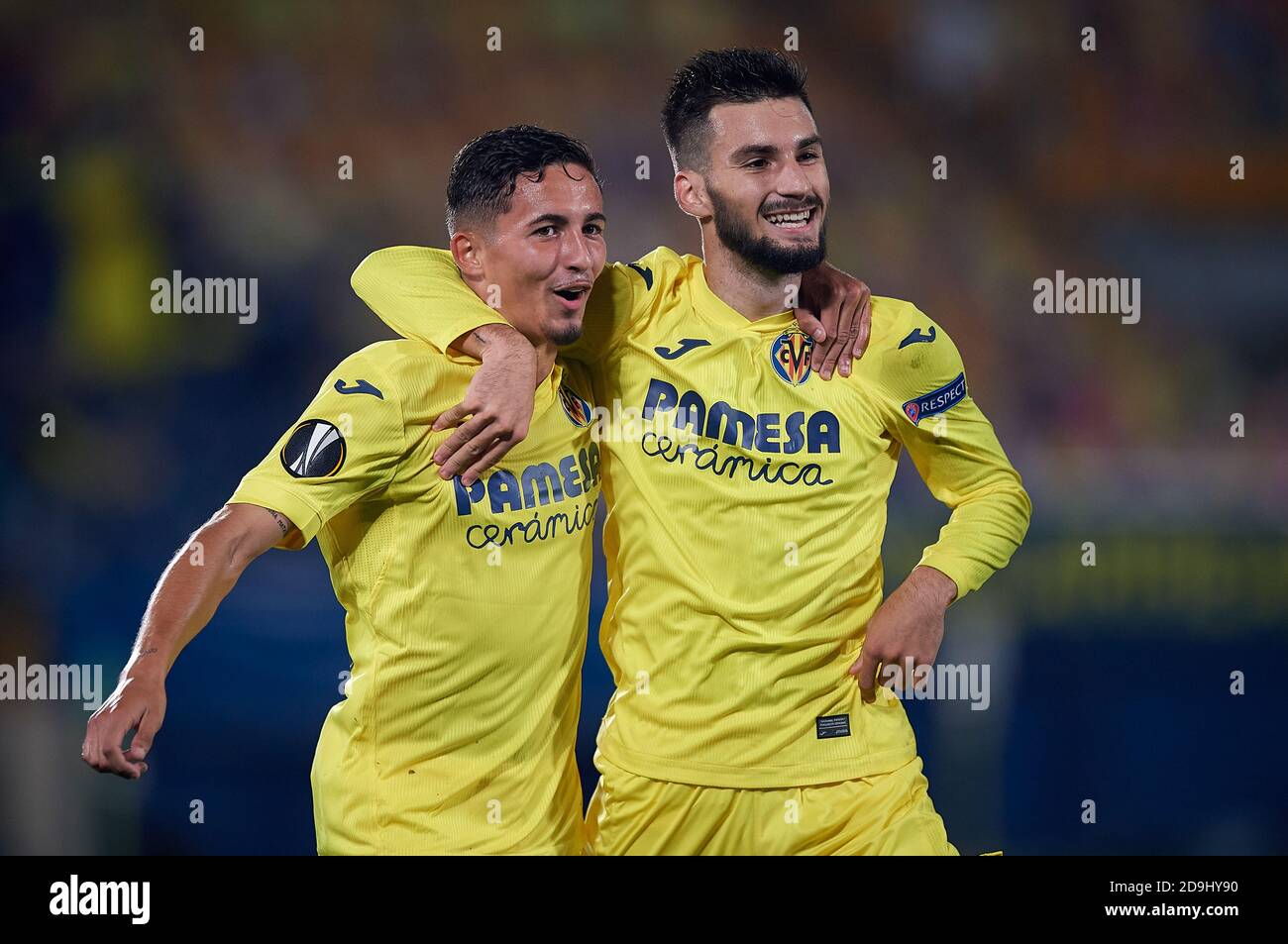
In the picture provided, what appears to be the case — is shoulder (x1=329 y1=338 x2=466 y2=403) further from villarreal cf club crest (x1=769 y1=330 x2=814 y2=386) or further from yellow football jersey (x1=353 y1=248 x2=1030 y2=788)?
villarreal cf club crest (x1=769 y1=330 x2=814 y2=386)

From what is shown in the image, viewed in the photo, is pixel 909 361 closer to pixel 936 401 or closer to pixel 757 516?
pixel 936 401

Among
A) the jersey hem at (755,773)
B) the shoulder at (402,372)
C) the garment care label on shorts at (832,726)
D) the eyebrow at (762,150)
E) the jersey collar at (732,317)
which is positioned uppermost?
the eyebrow at (762,150)

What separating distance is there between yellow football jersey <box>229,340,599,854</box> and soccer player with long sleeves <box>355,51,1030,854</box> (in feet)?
0.56

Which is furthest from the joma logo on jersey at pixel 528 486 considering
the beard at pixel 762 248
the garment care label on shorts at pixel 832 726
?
the garment care label on shorts at pixel 832 726

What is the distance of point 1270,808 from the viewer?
461cm

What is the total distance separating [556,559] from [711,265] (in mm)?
729

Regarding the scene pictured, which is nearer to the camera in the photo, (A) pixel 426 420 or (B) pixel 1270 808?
(A) pixel 426 420

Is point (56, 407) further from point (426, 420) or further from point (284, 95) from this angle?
point (426, 420)

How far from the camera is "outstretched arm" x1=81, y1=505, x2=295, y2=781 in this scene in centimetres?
198

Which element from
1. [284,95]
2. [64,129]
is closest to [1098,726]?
[284,95]

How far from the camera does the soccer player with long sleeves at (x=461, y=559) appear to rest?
2.41m

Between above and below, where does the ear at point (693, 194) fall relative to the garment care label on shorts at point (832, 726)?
above

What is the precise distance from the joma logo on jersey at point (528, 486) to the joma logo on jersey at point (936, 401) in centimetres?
68

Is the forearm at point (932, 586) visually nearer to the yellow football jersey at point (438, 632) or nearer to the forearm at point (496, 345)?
the yellow football jersey at point (438, 632)
